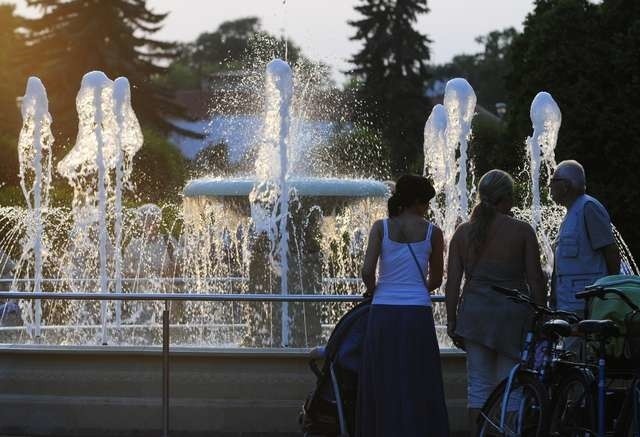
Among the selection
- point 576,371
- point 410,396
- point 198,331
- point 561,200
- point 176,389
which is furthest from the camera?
point 198,331

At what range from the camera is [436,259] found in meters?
7.60

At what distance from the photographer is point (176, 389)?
9.18m

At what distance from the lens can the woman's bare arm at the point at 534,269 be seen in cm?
766

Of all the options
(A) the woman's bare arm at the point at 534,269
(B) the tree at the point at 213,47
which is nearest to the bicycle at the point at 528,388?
(A) the woman's bare arm at the point at 534,269

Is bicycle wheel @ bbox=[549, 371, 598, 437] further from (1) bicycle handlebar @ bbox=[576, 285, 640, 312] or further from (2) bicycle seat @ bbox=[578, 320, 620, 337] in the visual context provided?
(1) bicycle handlebar @ bbox=[576, 285, 640, 312]

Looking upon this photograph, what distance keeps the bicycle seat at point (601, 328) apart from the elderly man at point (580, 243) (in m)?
1.14

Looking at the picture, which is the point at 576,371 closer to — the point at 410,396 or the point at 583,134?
the point at 410,396

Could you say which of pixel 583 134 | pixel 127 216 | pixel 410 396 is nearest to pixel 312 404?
pixel 410 396

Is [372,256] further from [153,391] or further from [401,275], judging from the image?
[153,391]

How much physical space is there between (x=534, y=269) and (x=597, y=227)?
42cm

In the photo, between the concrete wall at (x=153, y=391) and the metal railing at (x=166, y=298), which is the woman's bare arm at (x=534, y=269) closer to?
the metal railing at (x=166, y=298)

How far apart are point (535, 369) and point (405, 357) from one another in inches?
26.8

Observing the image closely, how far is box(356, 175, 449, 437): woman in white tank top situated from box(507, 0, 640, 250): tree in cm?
2870

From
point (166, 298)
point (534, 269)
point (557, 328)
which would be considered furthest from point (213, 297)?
point (557, 328)
